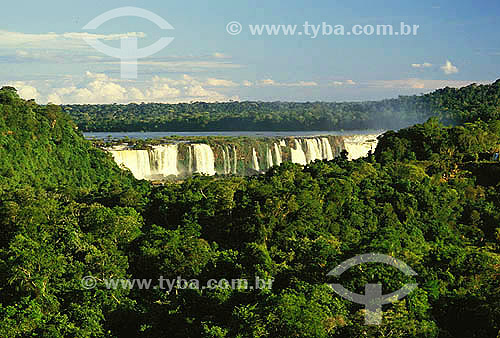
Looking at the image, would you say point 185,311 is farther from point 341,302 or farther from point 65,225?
point 65,225

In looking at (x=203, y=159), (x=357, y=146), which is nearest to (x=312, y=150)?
(x=357, y=146)

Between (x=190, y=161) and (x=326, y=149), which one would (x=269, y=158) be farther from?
(x=190, y=161)

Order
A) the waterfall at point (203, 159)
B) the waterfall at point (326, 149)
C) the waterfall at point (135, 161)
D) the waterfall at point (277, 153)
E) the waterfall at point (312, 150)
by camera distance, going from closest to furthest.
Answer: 1. the waterfall at point (135, 161)
2. the waterfall at point (203, 159)
3. the waterfall at point (277, 153)
4. the waterfall at point (312, 150)
5. the waterfall at point (326, 149)

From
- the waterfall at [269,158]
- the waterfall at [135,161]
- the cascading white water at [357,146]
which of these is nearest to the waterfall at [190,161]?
the waterfall at [135,161]

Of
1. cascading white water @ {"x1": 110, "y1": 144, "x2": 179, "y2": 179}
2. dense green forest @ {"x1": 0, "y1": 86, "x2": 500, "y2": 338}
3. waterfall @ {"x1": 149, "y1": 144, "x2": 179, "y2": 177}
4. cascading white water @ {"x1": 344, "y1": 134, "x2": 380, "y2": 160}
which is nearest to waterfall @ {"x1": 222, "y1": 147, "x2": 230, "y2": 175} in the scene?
cascading white water @ {"x1": 110, "y1": 144, "x2": 179, "y2": 179}

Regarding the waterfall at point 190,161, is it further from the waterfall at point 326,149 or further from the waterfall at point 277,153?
the waterfall at point 326,149

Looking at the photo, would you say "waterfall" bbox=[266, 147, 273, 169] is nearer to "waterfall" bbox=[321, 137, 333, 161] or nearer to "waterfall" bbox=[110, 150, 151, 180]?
"waterfall" bbox=[321, 137, 333, 161]
